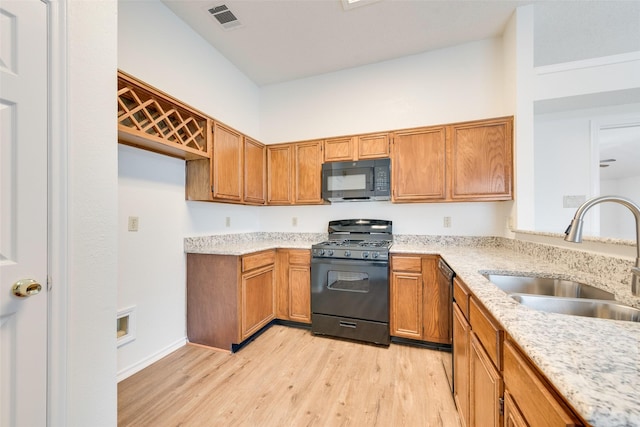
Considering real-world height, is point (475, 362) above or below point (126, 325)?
above

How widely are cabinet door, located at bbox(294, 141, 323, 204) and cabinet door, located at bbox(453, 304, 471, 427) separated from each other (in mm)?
1869

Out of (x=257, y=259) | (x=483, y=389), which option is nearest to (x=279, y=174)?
(x=257, y=259)

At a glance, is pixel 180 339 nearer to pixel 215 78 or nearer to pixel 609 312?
pixel 215 78

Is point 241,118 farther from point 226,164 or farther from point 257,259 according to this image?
point 257,259

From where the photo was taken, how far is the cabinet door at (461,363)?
1313 millimetres

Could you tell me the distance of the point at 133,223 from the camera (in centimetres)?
197

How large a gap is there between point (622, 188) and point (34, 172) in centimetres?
990

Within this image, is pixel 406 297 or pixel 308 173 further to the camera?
pixel 308 173

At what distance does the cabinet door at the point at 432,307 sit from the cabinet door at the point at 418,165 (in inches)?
27.5

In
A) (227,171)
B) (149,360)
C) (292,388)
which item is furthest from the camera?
A: (227,171)

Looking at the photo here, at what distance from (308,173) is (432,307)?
193cm

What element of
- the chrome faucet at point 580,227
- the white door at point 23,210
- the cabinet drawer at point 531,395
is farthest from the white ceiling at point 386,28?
the cabinet drawer at point 531,395

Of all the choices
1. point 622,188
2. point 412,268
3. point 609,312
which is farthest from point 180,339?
point 622,188

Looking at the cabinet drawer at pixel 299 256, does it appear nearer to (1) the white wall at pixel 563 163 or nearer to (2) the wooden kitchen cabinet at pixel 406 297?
(2) the wooden kitchen cabinet at pixel 406 297
